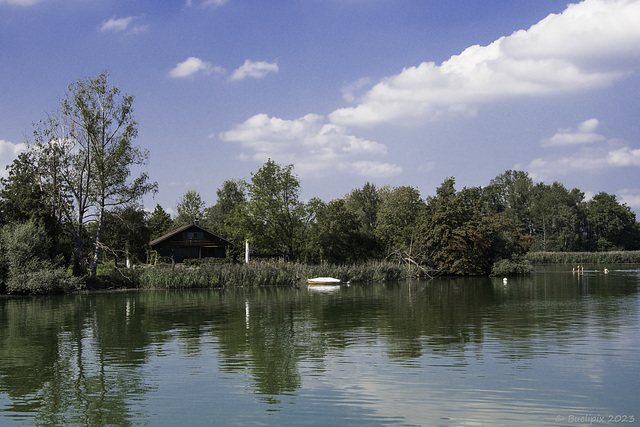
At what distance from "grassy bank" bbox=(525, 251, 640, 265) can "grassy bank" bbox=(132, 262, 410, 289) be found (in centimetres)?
5398

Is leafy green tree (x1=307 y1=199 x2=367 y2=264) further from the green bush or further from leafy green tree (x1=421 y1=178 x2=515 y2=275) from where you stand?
the green bush

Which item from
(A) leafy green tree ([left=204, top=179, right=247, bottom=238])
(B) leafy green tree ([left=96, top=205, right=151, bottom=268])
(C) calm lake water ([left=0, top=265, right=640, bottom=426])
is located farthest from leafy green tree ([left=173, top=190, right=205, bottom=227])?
(C) calm lake water ([left=0, top=265, right=640, bottom=426])

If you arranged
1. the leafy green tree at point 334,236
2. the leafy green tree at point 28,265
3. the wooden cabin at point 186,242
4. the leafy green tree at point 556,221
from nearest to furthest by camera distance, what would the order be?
1. the leafy green tree at point 28,265
2. the leafy green tree at point 334,236
3. the wooden cabin at point 186,242
4. the leafy green tree at point 556,221

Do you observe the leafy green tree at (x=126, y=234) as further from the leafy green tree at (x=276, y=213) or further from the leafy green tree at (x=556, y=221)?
the leafy green tree at (x=556, y=221)

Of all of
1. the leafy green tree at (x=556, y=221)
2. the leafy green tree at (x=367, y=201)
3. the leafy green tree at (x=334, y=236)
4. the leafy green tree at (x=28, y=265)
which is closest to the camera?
the leafy green tree at (x=28, y=265)

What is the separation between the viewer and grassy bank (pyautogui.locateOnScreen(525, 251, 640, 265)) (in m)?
94.8

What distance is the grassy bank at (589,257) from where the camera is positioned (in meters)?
94.8

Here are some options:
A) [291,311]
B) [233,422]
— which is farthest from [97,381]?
[291,311]

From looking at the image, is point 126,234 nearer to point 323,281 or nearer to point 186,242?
point 186,242

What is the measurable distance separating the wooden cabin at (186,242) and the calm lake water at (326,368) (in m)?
46.8

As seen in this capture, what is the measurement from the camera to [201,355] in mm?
15227

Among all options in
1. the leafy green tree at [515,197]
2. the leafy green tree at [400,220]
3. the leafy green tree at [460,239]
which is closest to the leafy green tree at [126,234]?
the leafy green tree at [400,220]

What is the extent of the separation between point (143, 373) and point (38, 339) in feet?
25.2

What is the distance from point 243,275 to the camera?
4684 centimetres
